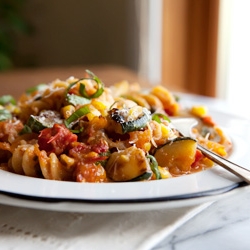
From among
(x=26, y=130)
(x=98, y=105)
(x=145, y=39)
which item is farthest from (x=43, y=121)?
(x=145, y=39)

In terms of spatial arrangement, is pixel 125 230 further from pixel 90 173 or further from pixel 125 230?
pixel 90 173

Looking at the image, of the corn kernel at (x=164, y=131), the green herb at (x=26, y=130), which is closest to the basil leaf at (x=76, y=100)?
the green herb at (x=26, y=130)

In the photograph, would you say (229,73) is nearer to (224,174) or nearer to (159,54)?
(159,54)

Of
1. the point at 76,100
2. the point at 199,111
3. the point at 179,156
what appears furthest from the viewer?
the point at 199,111

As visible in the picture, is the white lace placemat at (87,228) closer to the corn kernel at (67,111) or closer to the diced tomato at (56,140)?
the diced tomato at (56,140)

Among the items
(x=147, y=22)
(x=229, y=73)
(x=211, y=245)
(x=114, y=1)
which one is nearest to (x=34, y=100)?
(x=211, y=245)
